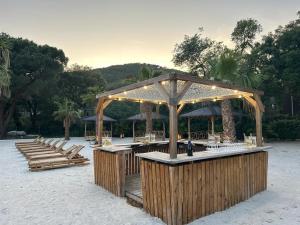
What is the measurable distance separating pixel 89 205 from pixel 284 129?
17.6 metres

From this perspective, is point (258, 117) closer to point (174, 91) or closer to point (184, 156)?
point (184, 156)

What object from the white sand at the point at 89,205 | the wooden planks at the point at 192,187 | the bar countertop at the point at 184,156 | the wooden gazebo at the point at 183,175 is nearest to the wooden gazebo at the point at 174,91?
the wooden gazebo at the point at 183,175

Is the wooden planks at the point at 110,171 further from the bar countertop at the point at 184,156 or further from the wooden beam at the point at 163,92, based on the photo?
the wooden beam at the point at 163,92

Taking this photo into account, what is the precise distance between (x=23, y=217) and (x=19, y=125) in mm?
31463

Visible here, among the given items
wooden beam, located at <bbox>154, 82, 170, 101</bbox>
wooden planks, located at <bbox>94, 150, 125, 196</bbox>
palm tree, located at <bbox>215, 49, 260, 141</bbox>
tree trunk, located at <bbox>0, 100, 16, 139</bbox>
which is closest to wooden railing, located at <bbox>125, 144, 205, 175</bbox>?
wooden planks, located at <bbox>94, 150, 125, 196</bbox>

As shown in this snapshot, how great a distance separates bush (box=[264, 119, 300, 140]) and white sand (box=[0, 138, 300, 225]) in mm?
11228

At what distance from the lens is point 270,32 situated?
20.0m

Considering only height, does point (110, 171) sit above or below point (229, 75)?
below

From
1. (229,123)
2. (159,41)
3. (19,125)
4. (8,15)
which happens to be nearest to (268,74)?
(229,123)

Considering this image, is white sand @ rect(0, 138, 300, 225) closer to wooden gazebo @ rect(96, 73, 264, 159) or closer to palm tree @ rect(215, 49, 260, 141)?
wooden gazebo @ rect(96, 73, 264, 159)

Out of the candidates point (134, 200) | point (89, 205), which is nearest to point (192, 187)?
point (134, 200)

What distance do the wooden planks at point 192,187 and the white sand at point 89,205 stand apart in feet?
0.62

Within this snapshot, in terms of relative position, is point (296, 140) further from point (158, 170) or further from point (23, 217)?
point (23, 217)

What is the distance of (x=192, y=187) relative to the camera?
4.45 meters
